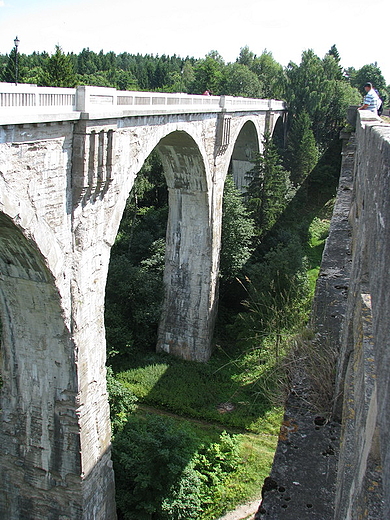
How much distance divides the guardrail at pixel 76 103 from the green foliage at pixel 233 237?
7.51m

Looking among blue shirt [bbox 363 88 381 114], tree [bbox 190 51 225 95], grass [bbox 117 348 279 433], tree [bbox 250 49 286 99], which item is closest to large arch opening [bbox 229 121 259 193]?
grass [bbox 117 348 279 433]

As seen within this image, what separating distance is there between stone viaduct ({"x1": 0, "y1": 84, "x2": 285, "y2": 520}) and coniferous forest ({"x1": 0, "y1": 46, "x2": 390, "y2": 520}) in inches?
54.0

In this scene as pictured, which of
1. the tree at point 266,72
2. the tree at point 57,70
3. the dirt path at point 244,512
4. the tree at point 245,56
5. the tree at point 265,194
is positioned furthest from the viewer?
the tree at point 245,56

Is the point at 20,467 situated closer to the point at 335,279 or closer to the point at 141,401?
the point at 141,401

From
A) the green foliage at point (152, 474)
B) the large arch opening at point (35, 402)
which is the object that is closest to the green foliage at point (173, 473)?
the green foliage at point (152, 474)

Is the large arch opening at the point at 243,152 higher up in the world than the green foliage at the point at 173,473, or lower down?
higher up

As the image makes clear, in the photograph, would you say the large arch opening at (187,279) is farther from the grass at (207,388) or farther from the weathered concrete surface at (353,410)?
the weathered concrete surface at (353,410)

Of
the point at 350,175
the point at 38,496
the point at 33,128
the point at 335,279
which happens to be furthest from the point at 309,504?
the point at 350,175

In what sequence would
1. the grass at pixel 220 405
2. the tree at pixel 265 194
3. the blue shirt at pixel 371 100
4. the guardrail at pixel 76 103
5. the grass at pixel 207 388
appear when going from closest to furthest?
1. the guardrail at pixel 76 103
2. the blue shirt at pixel 371 100
3. the grass at pixel 220 405
4. the grass at pixel 207 388
5. the tree at pixel 265 194

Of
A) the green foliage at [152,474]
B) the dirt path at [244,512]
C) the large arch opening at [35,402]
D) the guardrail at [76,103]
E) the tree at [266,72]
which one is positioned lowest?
the dirt path at [244,512]

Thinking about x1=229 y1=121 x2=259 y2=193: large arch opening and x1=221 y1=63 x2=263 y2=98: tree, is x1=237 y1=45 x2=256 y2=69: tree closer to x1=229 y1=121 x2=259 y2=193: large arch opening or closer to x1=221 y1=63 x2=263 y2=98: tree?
x1=221 y1=63 x2=263 y2=98: tree

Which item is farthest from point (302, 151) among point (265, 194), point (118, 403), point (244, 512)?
point (244, 512)

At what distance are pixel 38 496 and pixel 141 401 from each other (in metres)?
5.97

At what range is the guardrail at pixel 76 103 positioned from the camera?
654 cm
